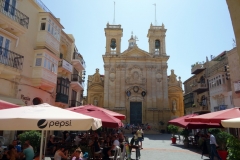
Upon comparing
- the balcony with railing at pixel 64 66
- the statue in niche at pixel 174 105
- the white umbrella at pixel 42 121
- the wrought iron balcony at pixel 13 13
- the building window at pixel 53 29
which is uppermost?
the building window at pixel 53 29

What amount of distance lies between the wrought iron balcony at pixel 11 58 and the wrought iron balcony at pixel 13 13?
7.50 ft

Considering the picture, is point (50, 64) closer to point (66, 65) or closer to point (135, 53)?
point (66, 65)

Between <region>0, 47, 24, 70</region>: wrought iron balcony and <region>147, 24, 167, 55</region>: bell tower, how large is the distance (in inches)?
1213

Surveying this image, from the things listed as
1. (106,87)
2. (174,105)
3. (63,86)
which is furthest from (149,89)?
(63,86)

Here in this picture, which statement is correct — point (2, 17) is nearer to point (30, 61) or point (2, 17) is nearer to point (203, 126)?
point (30, 61)

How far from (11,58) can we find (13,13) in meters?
3.09

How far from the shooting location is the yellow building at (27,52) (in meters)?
12.4

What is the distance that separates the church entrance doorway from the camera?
36656 millimetres

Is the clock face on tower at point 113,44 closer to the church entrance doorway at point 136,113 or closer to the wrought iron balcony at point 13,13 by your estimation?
the church entrance doorway at point 136,113

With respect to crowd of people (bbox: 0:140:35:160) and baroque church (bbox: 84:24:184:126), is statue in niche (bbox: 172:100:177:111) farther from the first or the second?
crowd of people (bbox: 0:140:35:160)

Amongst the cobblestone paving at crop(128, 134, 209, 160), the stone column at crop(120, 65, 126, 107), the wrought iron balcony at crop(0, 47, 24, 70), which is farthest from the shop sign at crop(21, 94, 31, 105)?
the stone column at crop(120, 65, 126, 107)

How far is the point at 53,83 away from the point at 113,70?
22.8 meters

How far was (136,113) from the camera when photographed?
3709 centimetres

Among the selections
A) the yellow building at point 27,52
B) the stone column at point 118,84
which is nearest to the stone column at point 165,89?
the stone column at point 118,84
